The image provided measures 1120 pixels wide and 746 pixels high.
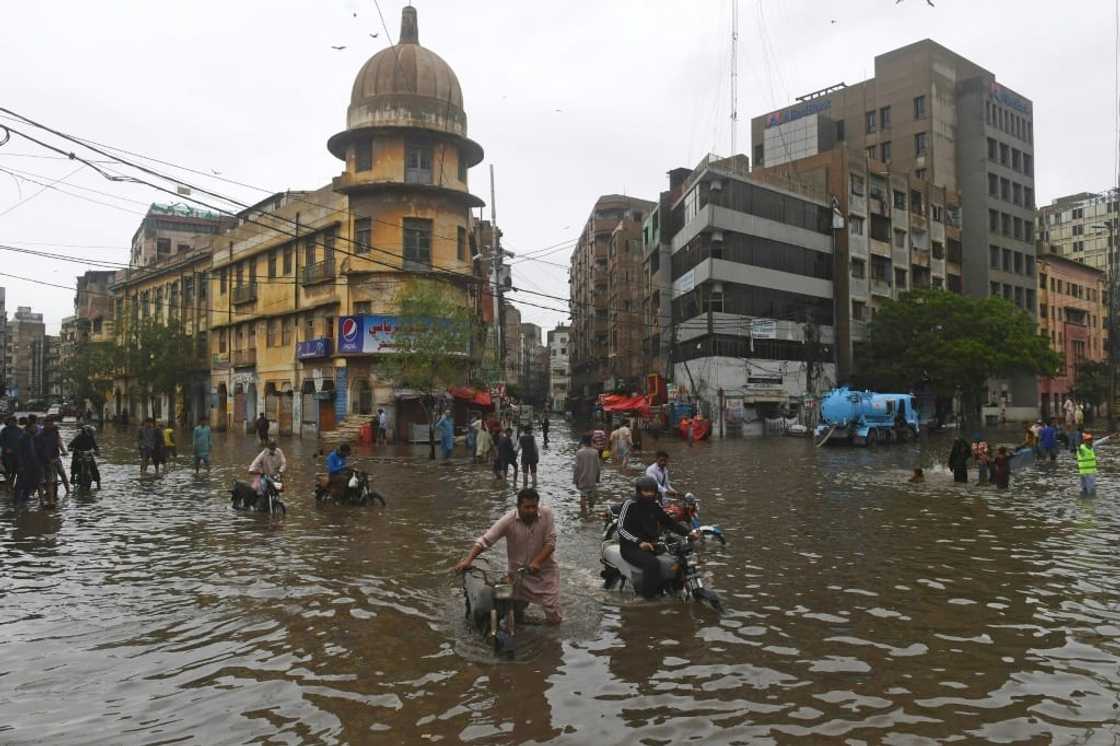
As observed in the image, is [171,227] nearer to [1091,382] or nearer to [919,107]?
[919,107]

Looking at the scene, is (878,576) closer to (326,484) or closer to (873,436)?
(326,484)

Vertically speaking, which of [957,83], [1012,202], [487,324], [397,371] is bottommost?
[397,371]

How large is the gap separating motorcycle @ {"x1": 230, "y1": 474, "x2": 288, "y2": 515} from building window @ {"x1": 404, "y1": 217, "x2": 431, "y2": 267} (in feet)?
81.9

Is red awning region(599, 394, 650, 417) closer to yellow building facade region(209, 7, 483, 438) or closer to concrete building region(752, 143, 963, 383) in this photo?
yellow building facade region(209, 7, 483, 438)

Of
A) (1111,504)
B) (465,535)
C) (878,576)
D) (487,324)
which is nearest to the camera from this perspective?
(878,576)

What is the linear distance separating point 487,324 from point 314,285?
10.8 metres

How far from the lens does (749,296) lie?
167ft

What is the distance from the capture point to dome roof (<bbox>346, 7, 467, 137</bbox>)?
1526 inches

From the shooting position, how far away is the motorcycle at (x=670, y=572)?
811cm

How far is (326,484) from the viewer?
53.5ft

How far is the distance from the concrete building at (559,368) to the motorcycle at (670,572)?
12701cm

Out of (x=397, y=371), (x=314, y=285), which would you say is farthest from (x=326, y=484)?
(x=314, y=285)

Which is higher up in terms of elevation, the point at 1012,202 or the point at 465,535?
the point at 1012,202

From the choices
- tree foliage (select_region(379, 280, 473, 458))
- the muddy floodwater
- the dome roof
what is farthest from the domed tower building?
the muddy floodwater
